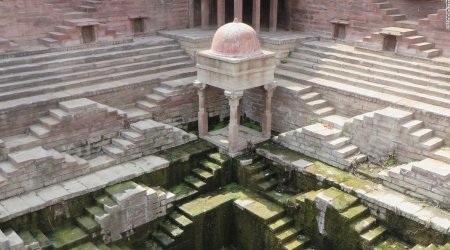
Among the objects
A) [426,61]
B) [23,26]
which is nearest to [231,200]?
[426,61]

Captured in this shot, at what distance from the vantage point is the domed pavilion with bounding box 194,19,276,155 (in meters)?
11.8

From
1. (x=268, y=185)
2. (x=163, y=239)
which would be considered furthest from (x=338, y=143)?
(x=163, y=239)

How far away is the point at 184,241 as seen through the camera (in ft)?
35.4

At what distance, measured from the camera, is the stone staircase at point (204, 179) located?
1157cm

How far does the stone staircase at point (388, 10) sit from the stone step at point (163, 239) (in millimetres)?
9234

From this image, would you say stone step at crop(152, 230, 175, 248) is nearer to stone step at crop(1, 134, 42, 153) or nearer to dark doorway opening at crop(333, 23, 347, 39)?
stone step at crop(1, 134, 42, 153)

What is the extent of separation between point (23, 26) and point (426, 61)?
11.3 m

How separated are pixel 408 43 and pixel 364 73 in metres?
1.53

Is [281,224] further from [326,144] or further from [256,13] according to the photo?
[256,13]

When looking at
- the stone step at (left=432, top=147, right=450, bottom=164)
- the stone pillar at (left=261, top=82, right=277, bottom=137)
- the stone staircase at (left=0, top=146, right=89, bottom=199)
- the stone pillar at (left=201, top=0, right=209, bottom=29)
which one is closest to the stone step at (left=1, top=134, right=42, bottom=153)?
the stone staircase at (left=0, top=146, right=89, bottom=199)

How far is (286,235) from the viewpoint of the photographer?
10.5 metres

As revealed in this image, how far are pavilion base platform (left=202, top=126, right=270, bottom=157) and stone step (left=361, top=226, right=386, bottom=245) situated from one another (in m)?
4.03

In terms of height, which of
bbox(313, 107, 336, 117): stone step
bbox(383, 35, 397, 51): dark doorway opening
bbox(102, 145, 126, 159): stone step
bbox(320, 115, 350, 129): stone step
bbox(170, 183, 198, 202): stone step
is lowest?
bbox(170, 183, 198, 202): stone step

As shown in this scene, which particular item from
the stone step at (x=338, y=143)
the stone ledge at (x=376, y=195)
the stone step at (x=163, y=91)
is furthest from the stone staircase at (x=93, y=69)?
the stone step at (x=338, y=143)
